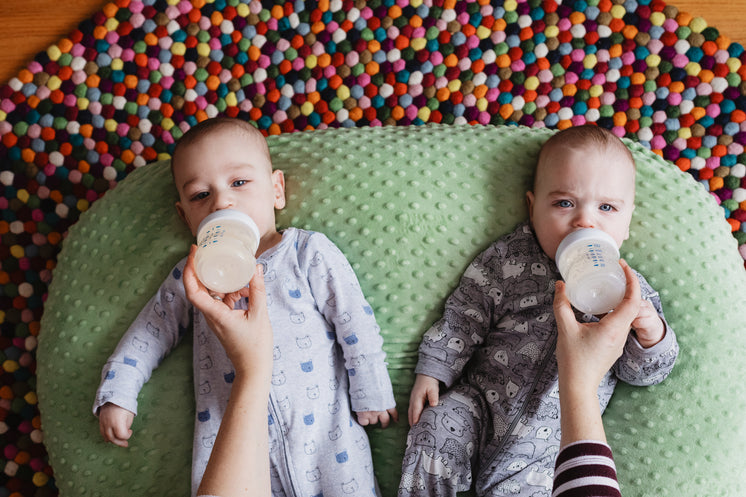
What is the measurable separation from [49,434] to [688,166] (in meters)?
1.42

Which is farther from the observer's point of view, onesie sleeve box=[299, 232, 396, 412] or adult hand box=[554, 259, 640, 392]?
onesie sleeve box=[299, 232, 396, 412]

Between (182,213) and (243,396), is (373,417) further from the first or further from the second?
(182,213)

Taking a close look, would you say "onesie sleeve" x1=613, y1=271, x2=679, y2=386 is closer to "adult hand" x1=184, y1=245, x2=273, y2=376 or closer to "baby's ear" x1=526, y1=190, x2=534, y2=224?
"baby's ear" x1=526, y1=190, x2=534, y2=224

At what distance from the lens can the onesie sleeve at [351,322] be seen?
1047 mm

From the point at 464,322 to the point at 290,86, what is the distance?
704 mm

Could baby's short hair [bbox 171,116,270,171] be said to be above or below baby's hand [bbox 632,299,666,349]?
above

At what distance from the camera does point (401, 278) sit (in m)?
1.12

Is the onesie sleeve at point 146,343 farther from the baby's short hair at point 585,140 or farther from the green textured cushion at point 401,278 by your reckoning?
the baby's short hair at point 585,140

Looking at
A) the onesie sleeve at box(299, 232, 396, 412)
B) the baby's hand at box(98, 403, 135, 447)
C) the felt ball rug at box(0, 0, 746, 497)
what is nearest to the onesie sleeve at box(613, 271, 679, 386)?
the onesie sleeve at box(299, 232, 396, 412)

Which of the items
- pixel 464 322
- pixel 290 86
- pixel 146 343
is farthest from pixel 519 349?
pixel 290 86

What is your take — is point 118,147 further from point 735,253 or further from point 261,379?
point 735,253

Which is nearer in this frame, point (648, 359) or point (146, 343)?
point (648, 359)

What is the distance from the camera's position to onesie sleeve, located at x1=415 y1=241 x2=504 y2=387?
3.55 feet

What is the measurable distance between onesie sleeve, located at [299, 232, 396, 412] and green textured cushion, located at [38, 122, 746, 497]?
5 centimetres
